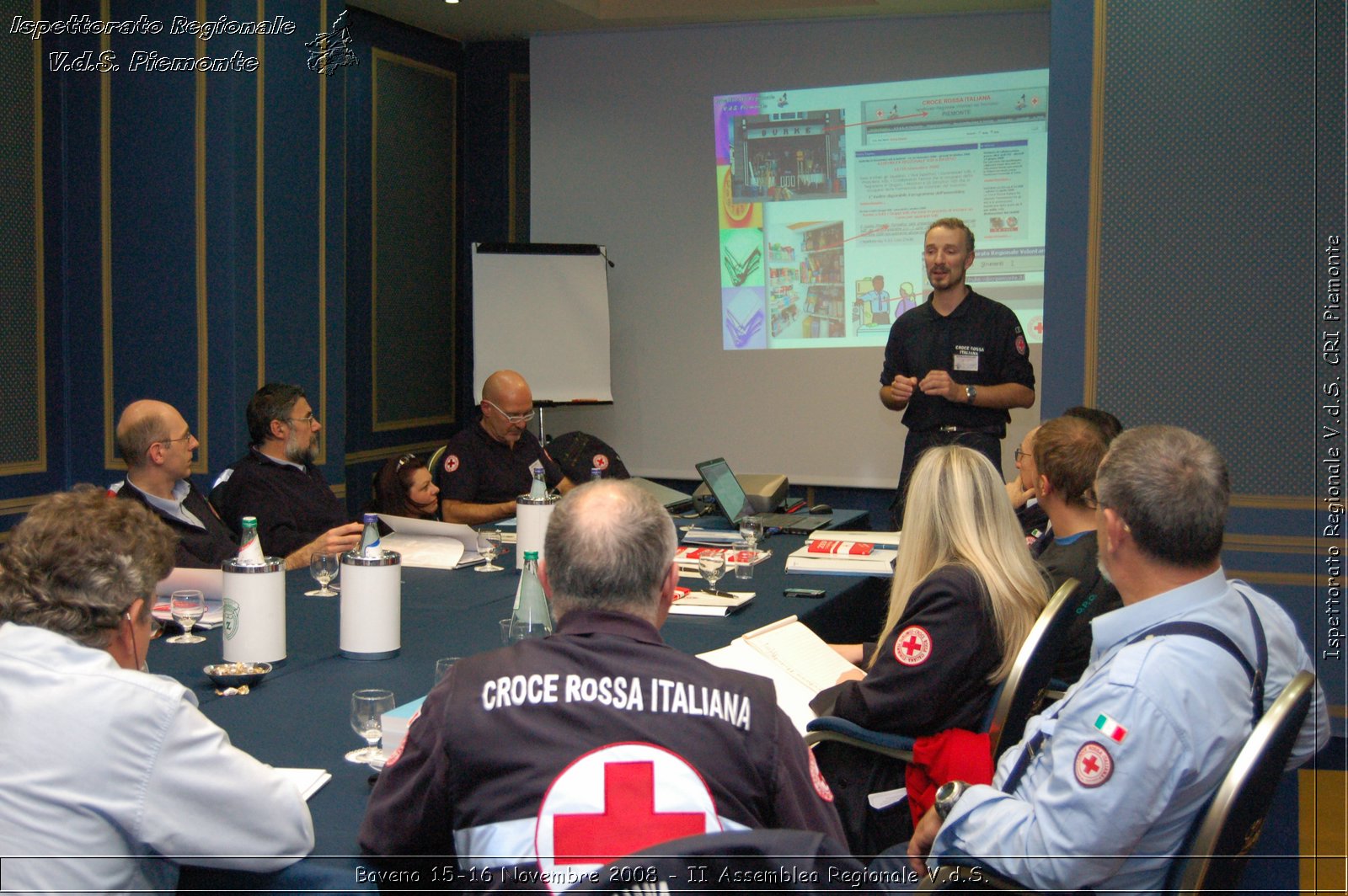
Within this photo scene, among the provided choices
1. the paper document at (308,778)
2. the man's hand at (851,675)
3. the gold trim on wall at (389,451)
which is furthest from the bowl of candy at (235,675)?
the gold trim on wall at (389,451)

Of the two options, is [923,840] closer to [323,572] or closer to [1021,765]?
[1021,765]

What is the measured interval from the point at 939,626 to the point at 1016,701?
187mm

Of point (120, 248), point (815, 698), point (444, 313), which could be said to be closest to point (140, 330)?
point (120, 248)

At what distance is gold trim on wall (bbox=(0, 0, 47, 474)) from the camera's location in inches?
181

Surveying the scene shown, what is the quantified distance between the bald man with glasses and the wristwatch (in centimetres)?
283

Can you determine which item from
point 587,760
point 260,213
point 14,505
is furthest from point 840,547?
point 14,505

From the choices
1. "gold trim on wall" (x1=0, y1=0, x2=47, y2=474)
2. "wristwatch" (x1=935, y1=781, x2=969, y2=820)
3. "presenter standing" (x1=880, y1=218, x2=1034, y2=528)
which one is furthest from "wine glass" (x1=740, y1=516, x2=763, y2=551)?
"gold trim on wall" (x1=0, y1=0, x2=47, y2=474)

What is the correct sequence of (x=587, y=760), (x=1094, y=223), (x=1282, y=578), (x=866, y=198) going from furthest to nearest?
(x=866, y=198), (x=1094, y=223), (x=1282, y=578), (x=587, y=760)

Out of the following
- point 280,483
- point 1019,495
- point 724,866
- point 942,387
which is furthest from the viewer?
point 942,387

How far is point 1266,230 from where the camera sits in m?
3.84

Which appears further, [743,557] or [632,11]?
[632,11]

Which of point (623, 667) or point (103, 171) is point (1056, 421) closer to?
point (623, 667)

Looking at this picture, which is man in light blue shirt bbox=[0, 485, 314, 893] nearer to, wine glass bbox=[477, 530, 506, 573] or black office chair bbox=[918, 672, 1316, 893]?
black office chair bbox=[918, 672, 1316, 893]

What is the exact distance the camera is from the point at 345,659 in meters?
2.34
